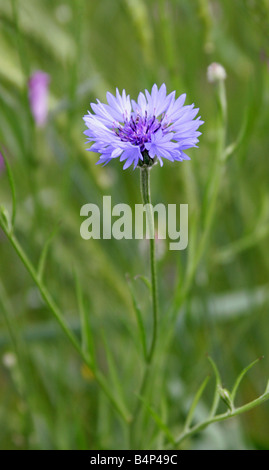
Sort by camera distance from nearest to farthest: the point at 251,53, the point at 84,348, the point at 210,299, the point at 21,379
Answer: the point at 84,348
the point at 21,379
the point at 210,299
the point at 251,53

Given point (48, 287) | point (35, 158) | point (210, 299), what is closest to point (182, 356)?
point (210, 299)

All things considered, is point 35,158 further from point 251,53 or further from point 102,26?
point 102,26

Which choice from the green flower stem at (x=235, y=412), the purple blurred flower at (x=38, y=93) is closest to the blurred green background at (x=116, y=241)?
the purple blurred flower at (x=38, y=93)

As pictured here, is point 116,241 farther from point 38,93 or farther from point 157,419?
point 157,419

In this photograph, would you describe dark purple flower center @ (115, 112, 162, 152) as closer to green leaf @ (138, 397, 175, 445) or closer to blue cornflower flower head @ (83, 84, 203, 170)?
blue cornflower flower head @ (83, 84, 203, 170)

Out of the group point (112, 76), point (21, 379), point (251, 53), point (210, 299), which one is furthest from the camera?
point (112, 76)

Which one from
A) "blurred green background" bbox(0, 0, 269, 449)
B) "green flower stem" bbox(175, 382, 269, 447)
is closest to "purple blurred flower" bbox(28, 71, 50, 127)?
"blurred green background" bbox(0, 0, 269, 449)

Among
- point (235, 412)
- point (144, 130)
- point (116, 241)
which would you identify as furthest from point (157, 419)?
point (116, 241)

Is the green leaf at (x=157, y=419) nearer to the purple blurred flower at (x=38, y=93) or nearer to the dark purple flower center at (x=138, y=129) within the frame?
the dark purple flower center at (x=138, y=129)
